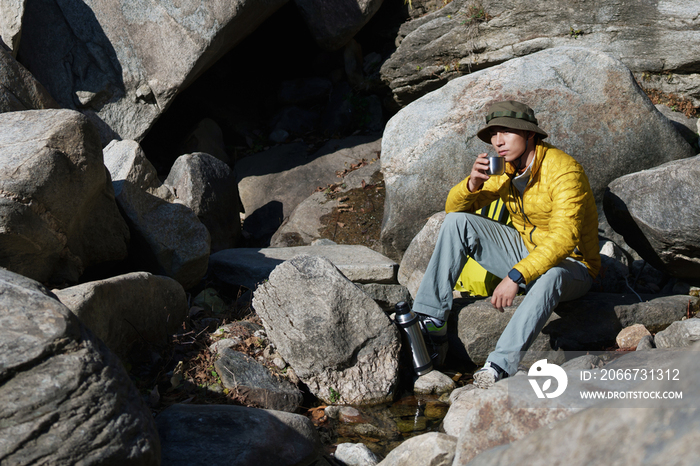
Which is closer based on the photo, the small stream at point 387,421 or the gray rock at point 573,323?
the small stream at point 387,421

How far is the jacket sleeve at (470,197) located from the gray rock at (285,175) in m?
4.73

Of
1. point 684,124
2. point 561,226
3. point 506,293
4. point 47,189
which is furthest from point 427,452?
point 684,124

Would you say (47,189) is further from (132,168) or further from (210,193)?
(210,193)

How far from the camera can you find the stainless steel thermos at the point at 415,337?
4387 millimetres

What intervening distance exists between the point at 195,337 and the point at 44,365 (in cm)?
248

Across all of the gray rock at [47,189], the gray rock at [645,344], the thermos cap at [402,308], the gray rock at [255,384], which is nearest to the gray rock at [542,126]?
the gray rock at [645,344]

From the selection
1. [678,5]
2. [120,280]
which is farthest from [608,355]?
[678,5]

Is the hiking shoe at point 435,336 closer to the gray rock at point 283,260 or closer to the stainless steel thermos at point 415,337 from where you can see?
the stainless steel thermos at point 415,337

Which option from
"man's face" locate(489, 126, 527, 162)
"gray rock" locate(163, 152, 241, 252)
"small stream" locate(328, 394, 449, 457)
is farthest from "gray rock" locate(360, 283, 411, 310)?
"gray rock" locate(163, 152, 241, 252)

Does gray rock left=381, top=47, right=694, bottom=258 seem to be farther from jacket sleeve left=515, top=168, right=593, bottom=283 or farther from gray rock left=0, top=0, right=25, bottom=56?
gray rock left=0, top=0, right=25, bottom=56

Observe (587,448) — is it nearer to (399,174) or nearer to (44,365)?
(44,365)

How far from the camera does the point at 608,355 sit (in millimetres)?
4363

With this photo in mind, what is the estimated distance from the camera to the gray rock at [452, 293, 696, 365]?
4.69 meters

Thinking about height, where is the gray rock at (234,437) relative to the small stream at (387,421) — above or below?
above
